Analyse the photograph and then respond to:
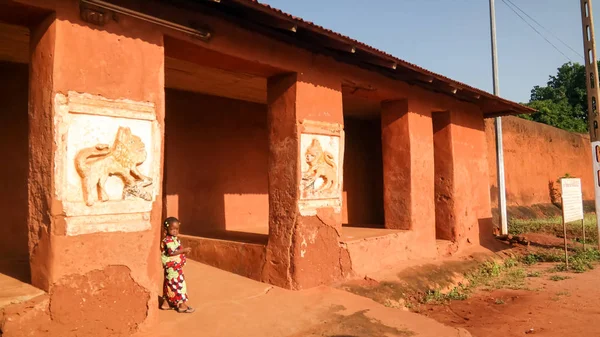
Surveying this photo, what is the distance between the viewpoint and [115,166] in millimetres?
4070

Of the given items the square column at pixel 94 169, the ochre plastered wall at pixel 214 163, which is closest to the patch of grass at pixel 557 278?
the ochre plastered wall at pixel 214 163

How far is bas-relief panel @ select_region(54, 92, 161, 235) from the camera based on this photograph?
3.78 m

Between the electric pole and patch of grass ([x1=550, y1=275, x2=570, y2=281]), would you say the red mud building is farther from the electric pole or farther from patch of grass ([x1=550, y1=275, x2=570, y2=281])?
the electric pole

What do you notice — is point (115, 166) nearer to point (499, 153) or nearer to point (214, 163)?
point (214, 163)

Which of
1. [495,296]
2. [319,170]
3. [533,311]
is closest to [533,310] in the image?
[533,311]

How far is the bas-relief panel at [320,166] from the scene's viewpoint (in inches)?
235

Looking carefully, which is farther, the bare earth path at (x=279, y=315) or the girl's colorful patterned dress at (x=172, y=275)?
the girl's colorful patterned dress at (x=172, y=275)

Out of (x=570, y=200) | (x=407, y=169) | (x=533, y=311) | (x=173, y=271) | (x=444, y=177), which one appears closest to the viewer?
(x=173, y=271)

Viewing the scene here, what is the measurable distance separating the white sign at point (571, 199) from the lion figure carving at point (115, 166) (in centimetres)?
869

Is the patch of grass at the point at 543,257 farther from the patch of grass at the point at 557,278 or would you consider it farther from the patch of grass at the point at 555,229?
the patch of grass at the point at 555,229

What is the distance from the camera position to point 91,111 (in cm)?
393

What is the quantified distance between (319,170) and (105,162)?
9.63 ft

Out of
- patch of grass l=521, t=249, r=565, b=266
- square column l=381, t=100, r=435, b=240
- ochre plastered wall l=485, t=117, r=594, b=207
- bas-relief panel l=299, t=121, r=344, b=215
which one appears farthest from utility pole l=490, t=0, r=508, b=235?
bas-relief panel l=299, t=121, r=344, b=215

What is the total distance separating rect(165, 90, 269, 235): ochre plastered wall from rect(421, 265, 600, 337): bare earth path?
154 inches
